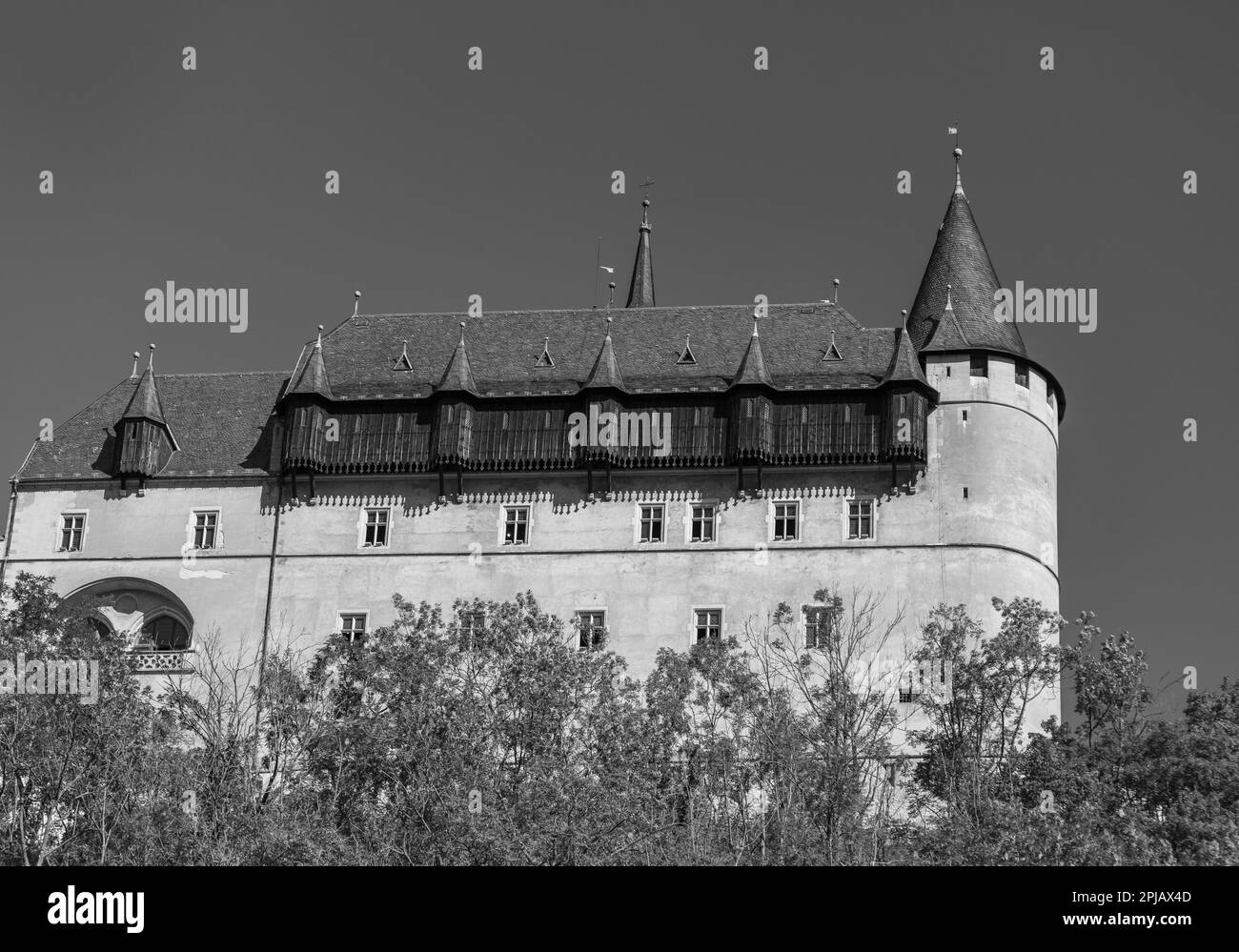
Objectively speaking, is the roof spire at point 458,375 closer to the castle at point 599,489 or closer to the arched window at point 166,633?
the castle at point 599,489

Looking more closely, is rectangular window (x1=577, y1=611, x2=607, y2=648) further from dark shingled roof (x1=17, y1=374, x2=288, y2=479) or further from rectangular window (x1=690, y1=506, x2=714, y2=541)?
dark shingled roof (x1=17, y1=374, x2=288, y2=479)

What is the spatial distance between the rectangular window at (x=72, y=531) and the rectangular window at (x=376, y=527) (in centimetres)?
753

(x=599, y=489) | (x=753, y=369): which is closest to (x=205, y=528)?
(x=599, y=489)

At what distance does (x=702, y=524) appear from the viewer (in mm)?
46750

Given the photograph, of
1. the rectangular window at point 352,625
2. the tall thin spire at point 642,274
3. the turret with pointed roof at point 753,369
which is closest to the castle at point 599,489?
the rectangular window at point 352,625

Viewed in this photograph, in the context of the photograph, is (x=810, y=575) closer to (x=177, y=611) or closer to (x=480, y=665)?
(x=480, y=665)

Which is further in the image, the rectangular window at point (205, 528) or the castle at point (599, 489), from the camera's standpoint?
the rectangular window at point (205, 528)

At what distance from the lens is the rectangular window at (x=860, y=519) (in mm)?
46062

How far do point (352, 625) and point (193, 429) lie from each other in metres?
8.03

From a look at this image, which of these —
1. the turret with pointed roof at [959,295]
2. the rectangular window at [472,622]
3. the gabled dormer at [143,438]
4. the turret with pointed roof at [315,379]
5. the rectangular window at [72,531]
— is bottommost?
the rectangular window at [472,622]

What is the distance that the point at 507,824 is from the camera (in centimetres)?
3294

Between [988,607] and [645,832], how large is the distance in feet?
47.8

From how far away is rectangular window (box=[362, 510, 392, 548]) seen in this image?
48.0 metres

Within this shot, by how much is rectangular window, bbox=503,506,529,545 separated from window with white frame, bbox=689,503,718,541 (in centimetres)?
419
